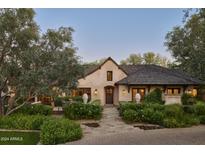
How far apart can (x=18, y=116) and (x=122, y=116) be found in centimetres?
519

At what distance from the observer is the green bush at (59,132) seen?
10.9 metres

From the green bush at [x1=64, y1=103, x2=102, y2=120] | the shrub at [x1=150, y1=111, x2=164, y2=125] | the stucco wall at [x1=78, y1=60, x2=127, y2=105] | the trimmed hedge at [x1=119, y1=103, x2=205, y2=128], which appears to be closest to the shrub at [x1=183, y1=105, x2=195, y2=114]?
the trimmed hedge at [x1=119, y1=103, x2=205, y2=128]

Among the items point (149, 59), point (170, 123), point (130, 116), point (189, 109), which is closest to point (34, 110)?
point (130, 116)

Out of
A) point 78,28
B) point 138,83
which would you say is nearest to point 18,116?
point 78,28

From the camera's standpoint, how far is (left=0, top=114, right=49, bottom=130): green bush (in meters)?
13.4

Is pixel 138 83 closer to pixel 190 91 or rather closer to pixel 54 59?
pixel 190 91

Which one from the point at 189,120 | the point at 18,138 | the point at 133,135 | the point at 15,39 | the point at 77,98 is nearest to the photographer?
the point at 133,135

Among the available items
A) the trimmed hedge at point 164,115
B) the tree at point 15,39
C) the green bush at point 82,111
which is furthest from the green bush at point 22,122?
the trimmed hedge at point 164,115

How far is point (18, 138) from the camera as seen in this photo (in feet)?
39.8

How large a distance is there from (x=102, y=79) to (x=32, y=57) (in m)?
11.3

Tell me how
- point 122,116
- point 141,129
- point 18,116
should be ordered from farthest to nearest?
point 122,116
point 18,116
point 141,129

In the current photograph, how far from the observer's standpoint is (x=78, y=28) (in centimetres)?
1501

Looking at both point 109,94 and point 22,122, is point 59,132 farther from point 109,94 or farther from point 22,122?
point 109,94

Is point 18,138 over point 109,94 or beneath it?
beneath
